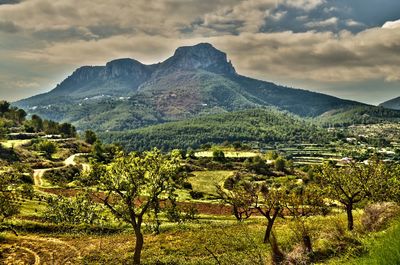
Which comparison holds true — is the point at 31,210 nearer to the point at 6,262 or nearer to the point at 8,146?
the point at 6,262

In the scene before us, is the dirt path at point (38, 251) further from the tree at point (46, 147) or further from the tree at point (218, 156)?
the tree at point (218, 156)

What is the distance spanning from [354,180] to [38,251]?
38335mm

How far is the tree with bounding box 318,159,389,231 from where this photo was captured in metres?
43.6

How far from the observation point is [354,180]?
44500 millimetres

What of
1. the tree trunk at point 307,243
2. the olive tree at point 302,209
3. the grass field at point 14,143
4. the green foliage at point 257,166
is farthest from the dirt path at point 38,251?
the green foliage at point 257,166

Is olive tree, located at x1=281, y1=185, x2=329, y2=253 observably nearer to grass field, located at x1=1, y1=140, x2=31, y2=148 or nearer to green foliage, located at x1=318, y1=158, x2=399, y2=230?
green foliage, located at x1=318, y1=158, x2=399, y2=230

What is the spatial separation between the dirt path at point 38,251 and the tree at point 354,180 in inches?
1215

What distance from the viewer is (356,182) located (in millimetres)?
44344

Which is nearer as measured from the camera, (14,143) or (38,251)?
(38,251)

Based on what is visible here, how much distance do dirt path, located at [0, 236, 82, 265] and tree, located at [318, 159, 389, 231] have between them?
30.9m

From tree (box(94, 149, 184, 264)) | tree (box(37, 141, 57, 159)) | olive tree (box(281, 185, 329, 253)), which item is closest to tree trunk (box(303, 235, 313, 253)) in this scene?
olive tree (box(281, 185, 329, 253))

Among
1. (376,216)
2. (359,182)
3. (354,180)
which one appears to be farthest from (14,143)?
(376,216)

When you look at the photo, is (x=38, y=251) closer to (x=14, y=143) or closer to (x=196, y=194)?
(x=196, y=194)

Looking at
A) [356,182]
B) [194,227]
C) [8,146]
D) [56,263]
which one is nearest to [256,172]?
[8,146]
